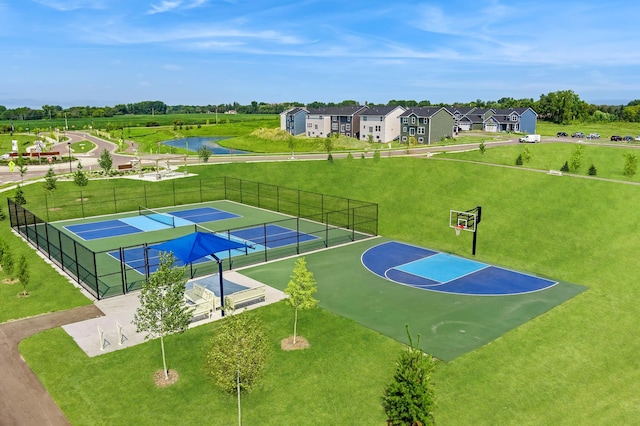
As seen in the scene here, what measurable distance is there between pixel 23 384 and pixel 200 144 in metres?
118

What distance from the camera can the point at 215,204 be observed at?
50.4 metres

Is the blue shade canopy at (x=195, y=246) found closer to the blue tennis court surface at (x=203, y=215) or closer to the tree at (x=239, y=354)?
the tree at (x=239, y=354)

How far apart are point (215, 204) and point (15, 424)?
120 ft

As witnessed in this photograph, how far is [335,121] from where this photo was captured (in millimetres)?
108875

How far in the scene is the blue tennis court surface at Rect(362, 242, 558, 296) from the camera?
27.1m

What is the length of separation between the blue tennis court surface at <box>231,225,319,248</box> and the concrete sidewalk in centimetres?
940

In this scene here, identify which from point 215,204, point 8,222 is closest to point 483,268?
point 215,204

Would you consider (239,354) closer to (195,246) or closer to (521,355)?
(195,246)

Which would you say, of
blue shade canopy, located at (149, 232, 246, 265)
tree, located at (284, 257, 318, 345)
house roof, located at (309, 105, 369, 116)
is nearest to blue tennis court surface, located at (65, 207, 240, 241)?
blue shade canopy, located at (149, 232, 246, 265)

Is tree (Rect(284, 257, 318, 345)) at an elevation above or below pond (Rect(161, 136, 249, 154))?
below

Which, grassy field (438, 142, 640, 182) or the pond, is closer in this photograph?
grassy field (438, 142, 640, 182)

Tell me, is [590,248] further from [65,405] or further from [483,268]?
[65,405]

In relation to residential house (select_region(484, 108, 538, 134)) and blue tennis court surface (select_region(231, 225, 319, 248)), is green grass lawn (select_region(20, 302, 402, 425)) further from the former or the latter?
residential house (select_region(484, 108, 538, 134))

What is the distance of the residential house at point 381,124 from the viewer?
97.2 meters
